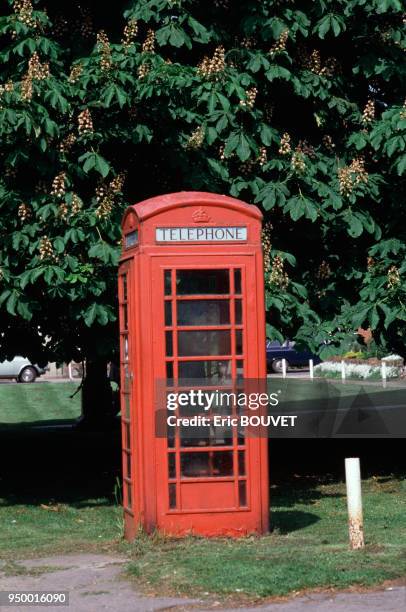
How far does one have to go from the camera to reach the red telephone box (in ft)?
33.0

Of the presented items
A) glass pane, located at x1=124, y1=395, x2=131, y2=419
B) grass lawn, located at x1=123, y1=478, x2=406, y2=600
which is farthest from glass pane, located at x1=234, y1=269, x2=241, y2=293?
grass lawn, located at x1=123, y1=478, x2=406, y2=600

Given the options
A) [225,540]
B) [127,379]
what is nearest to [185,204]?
[127,379]

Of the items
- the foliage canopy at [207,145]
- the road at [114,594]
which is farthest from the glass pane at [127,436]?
the foliage canopy at [207,145]

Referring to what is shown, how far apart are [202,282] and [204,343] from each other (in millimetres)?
513

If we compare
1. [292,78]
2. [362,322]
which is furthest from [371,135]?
[362,322]

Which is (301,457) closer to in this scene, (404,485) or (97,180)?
(404,485)

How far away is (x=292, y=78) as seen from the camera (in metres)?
13.3

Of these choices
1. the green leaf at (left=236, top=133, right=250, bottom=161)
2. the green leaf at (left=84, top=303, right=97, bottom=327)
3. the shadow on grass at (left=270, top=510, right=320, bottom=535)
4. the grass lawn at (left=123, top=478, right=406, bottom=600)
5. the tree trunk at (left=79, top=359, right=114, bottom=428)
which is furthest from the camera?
the tree trunk at (left=79, top=359, right=114, bottom=428)

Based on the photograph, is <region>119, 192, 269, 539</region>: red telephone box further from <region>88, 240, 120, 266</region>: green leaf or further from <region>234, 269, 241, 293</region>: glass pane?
<region>88, 240, 120, 266</region>: green leaf

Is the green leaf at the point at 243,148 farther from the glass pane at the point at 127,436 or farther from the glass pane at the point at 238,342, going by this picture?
the glass pane at the point at 127,436

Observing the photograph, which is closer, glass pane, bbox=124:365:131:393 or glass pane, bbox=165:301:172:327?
glass pane, bbox=165:301:172:327

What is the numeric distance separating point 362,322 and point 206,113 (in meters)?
2.88

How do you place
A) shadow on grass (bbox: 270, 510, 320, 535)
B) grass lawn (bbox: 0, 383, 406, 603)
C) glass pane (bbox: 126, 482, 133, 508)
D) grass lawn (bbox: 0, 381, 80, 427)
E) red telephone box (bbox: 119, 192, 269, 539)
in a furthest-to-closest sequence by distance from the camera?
grass lawn (bbox: 0, 381, 80, 427), shadow on grass (bbox: 270, 510, 320, 535), glass pane (bbox: 126, 482, 133, 508), red telephone box (bbox: 119, 192, 269, 539), grass lawn (bbox: 0, 383, 406, 603)

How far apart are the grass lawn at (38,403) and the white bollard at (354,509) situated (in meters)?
18.7
